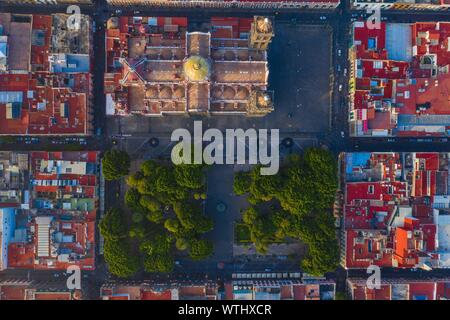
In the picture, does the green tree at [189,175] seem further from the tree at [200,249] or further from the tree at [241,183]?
the tree at [200,249]

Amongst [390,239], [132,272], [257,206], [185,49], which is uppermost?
[185,49]

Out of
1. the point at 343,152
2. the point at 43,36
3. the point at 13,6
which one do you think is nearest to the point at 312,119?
the point at 343,152

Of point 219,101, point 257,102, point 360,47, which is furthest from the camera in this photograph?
point 360,47

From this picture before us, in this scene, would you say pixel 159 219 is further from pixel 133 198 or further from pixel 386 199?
pixel 386 199

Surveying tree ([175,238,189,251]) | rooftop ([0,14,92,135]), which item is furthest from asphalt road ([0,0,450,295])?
tree ([175,238,189,251])

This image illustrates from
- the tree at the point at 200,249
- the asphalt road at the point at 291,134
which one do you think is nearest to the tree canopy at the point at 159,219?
the tree at the point at 200,249

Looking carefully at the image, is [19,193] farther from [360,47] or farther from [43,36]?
[360,47]

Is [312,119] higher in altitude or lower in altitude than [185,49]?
lower
